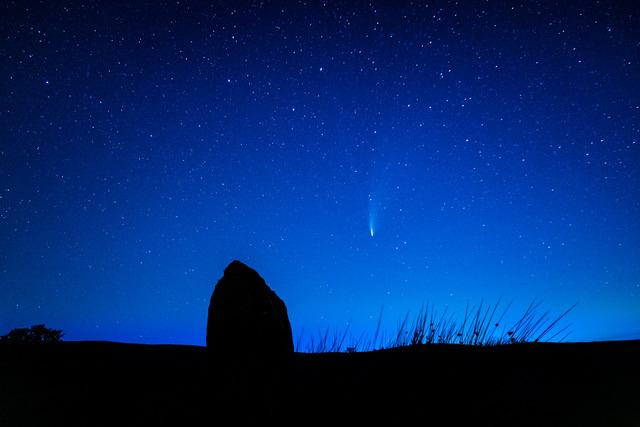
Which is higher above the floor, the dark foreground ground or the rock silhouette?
the rock silhouette

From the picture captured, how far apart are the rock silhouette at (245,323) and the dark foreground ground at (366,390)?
1.02 feet

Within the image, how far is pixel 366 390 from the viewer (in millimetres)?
4031

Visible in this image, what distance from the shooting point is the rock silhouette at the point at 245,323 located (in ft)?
15.5

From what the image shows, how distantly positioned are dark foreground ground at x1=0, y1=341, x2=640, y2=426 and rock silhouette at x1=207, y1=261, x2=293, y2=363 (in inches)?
12.2

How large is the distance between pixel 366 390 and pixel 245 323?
1.59 metres

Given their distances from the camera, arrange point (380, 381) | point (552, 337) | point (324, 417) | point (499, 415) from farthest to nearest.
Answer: point (552, 337) → point (380, 381) → point (324, 417) → point (499, 415)

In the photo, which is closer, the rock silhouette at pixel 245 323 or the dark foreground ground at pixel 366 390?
the dark foreground ground at pixel 366 390

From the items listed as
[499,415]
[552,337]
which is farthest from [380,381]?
[552,337]

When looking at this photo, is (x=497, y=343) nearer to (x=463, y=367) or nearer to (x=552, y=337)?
(x=552, y=337)

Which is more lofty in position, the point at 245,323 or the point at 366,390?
the point at 245,323

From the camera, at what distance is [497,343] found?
18.3ft

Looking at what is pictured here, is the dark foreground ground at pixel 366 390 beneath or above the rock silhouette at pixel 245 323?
beneath

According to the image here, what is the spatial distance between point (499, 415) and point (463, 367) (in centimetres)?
98

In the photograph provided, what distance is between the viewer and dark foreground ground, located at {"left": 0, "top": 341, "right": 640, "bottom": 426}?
341cm
